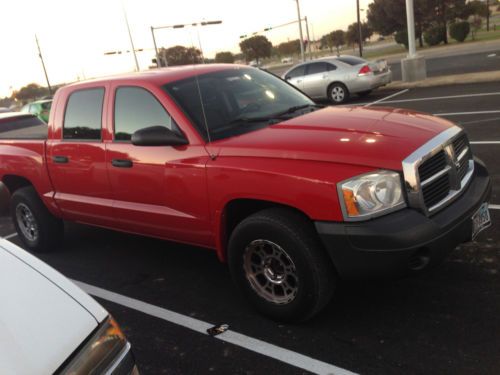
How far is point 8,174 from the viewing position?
553 cm

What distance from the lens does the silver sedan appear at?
15.0 meters

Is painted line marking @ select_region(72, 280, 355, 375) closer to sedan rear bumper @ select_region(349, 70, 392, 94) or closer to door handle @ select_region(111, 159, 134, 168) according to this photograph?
door handle @ select_region(111, 159, 134, 168)

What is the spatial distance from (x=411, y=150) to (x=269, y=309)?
147 cm

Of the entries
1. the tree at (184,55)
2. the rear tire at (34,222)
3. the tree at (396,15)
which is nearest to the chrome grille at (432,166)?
the tree at (184,55)

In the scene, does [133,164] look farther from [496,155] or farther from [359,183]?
[496,155]

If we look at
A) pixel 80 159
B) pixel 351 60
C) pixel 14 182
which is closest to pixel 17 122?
pixel 14 182

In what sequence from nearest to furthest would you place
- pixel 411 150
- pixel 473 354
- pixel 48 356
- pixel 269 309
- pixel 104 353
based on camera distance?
pixel 48 356 < pixel 104 353 < pixel 473 354 < pixel 411 150 < pixel 269 309

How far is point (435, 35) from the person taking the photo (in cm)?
4388

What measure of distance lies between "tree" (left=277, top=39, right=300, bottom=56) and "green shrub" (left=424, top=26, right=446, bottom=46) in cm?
4142

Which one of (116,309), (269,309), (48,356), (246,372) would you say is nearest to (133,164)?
(116,309)

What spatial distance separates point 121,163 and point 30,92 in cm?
7925

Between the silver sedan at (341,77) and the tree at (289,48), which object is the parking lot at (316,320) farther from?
the tree at (289,48)

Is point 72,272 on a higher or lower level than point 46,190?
lower

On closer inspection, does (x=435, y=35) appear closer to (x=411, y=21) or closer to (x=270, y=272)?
(x=411, y=21)
